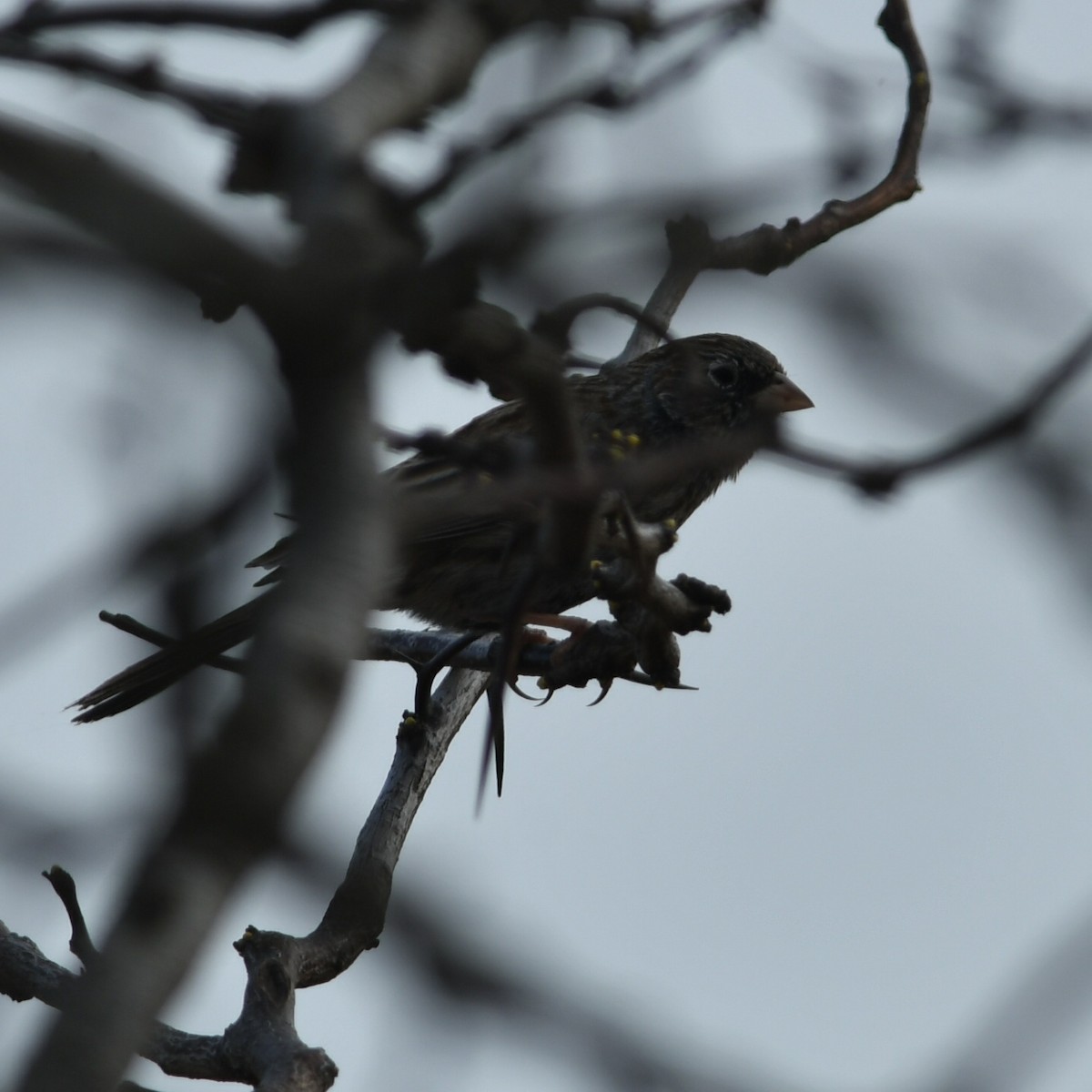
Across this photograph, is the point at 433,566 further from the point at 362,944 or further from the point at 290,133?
the point at 290,133

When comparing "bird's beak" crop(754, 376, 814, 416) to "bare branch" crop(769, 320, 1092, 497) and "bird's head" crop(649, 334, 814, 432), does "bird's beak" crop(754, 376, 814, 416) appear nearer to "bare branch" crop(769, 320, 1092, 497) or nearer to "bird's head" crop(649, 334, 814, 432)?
"bird's head" crop(649, 334, 814, 432)

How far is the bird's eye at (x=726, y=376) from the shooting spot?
6992mm

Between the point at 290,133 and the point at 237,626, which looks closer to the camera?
the point at 290,133

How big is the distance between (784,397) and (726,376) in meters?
0.29

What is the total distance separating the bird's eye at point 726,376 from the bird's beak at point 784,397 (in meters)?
0.13

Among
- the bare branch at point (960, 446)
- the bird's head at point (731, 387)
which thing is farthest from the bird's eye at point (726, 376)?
the bare branch at point (960, 446)

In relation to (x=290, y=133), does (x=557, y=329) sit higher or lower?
higher

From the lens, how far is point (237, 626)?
5.94 meters

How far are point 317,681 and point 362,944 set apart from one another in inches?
115

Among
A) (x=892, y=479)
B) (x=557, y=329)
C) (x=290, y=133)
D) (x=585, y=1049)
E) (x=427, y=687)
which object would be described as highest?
(x=427, y=687)

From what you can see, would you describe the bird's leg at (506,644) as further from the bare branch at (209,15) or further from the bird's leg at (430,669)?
the bird's leg at (430,669)

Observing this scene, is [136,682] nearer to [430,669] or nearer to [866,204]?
[430,669]

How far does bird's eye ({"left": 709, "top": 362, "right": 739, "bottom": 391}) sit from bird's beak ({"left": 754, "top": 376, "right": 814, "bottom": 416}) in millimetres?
133

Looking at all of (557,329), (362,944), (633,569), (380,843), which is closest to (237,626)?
(380,843)
